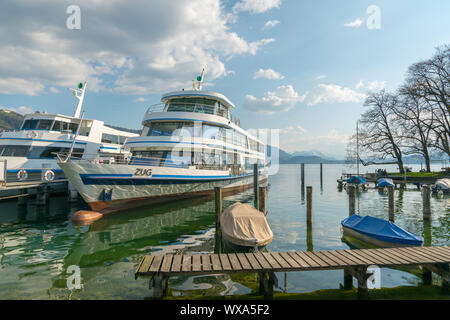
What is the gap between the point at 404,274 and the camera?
7.38 metres

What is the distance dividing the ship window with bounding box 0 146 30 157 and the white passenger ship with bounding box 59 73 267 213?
9.64 m

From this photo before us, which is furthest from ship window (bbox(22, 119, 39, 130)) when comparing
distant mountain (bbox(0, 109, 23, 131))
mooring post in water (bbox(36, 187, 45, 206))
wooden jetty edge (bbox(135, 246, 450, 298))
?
distant mountain (bbox(0, 109, 23, 131))

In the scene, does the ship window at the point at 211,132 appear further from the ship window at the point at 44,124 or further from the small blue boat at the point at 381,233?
the ship window at the point at 44,124

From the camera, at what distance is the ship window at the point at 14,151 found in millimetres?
20750

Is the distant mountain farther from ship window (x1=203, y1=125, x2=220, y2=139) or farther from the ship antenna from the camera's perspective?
ship window (x1=203, y1=125, x2=220, y2=139)

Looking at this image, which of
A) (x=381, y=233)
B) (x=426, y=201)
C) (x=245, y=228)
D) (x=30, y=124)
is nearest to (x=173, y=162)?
(x=245, y=228)

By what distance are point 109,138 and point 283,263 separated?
26.1 metres

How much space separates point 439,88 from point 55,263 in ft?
134

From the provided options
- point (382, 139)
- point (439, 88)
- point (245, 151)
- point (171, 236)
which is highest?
point (439, 88)

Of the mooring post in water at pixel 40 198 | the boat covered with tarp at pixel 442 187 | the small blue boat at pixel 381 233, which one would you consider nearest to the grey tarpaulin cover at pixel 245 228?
the small blue boat at pixel 381 233

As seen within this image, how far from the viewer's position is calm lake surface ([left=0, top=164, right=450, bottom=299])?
662 centimetres

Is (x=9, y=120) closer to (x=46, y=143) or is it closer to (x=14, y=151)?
(x=14, y=151)
